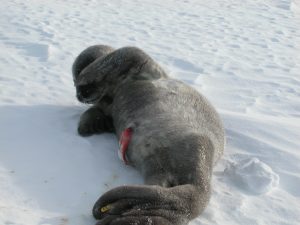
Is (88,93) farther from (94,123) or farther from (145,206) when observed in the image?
(145,206)

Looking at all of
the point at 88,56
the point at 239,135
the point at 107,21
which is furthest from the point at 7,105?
the point at 107,21

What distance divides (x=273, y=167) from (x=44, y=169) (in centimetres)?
164

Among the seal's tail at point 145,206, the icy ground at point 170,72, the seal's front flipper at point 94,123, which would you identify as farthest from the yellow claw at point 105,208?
the seal's front flipper at point 94,123

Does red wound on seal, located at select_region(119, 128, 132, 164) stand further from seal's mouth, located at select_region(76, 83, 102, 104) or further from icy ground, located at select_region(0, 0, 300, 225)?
seal's mouth, located at select_region(76, 83, 102, 104)

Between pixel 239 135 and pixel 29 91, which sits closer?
pixel 239 135

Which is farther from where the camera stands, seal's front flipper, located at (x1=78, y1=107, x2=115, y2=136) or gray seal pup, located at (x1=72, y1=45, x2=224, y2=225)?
seal's front flipper, located at (x1=78, y1=107, x2=115, y2=136)

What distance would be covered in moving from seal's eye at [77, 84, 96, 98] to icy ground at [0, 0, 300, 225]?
0.22m

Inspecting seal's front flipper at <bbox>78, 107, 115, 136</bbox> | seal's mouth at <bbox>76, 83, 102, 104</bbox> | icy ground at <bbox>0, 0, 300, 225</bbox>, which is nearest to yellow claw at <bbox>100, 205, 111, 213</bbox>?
icy ground at <bbox>0, 0, 300, 225</bbox>

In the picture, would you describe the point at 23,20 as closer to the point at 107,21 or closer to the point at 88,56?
the point at 107,21

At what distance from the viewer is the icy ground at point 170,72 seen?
10.3 feet

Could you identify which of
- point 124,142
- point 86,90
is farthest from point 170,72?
point 124,142

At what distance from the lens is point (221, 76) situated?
5.89m

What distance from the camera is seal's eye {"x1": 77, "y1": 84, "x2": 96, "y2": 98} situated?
4.14 metres

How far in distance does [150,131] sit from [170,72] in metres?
2.50
